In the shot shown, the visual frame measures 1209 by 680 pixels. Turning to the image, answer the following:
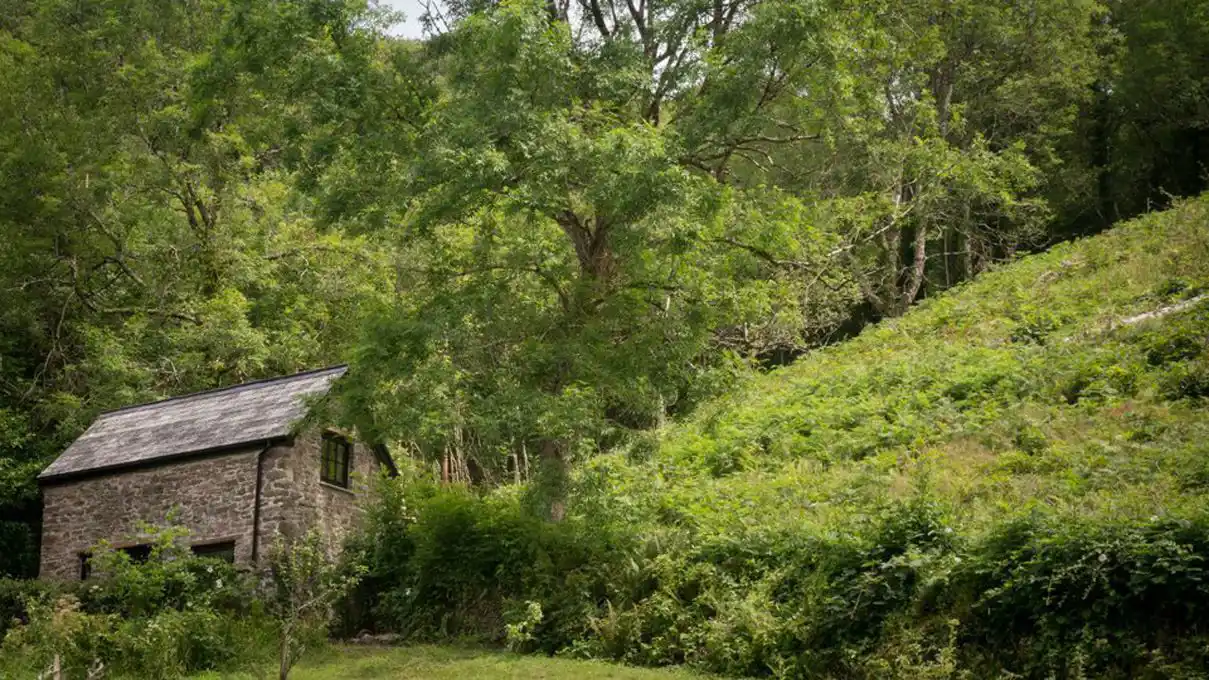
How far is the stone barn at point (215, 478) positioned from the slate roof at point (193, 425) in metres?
0.03

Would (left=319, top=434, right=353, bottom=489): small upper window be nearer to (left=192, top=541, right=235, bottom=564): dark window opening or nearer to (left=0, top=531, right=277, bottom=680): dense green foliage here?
(left=192, top=541, right=235, bottom=564): dark window opening

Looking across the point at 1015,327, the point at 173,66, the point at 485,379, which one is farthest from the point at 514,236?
the point at 173,66

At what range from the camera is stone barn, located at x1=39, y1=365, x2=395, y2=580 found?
1961 cm

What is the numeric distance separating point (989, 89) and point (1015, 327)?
1401 cm

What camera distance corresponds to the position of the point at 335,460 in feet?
70.6

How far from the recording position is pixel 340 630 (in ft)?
58.4

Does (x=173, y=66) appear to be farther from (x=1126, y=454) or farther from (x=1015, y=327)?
(x=1126, y=454)

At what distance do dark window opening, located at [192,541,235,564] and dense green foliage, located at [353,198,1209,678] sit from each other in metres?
3.00

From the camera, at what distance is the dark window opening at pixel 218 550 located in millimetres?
19641

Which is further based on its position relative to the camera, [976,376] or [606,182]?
[976,376]

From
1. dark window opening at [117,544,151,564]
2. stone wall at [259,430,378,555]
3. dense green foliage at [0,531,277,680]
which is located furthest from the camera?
dark window opening at [117,544,151,564]

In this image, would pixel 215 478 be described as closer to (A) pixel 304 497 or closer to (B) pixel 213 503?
(B) pixel 213 503

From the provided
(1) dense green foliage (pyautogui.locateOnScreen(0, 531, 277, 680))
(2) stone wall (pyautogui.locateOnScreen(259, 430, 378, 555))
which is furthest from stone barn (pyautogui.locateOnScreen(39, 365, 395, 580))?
(1) dense green foliage (pyautogui.locateOnScreen(0, 531, 277, 680))

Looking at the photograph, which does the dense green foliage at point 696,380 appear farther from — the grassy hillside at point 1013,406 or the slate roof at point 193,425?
the slate roof at point 193,425
